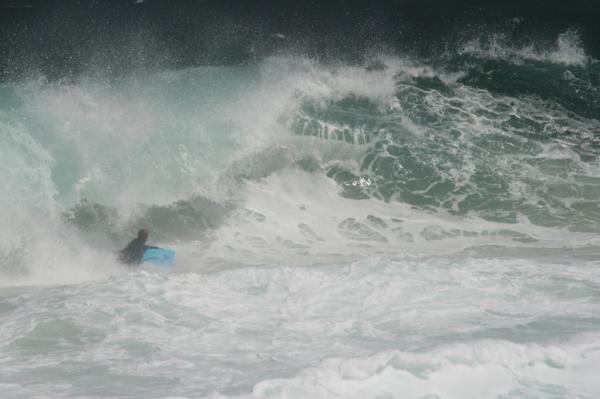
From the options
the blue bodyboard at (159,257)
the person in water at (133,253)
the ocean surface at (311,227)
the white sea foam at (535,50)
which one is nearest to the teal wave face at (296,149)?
the ocean surface at (311,227)

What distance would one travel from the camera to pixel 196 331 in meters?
6.16

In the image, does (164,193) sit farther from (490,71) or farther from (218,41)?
(490,71)

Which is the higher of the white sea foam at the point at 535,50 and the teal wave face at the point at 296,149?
the white sea foam at the point at 535,50

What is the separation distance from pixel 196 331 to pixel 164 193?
6.44m

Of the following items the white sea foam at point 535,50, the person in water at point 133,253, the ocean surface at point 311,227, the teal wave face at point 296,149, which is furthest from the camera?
the white sea foam at point 535,50

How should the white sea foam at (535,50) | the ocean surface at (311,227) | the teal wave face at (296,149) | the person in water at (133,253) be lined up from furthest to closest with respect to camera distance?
the white sea foam at (535,50)
the teal wave face at (296,149)
the person in water at (133,253)
the ocean surface at (311,227)

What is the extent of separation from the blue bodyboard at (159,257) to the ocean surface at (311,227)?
19 centimetres

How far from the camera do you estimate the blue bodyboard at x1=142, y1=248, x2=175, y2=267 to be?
9.66 metres

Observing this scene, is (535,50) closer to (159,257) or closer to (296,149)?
(296,149)

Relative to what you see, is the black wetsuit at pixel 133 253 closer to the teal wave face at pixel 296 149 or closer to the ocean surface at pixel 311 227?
the ocean surface at pixel 311 227

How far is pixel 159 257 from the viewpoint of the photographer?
9727 millimetres

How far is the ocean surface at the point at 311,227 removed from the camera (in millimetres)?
4973

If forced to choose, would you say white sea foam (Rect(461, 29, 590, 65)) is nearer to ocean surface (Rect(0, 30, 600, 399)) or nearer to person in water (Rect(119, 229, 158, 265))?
ocean surface (Rect(0, 30, 600, 399))

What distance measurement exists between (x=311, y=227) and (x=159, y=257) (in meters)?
2.95
